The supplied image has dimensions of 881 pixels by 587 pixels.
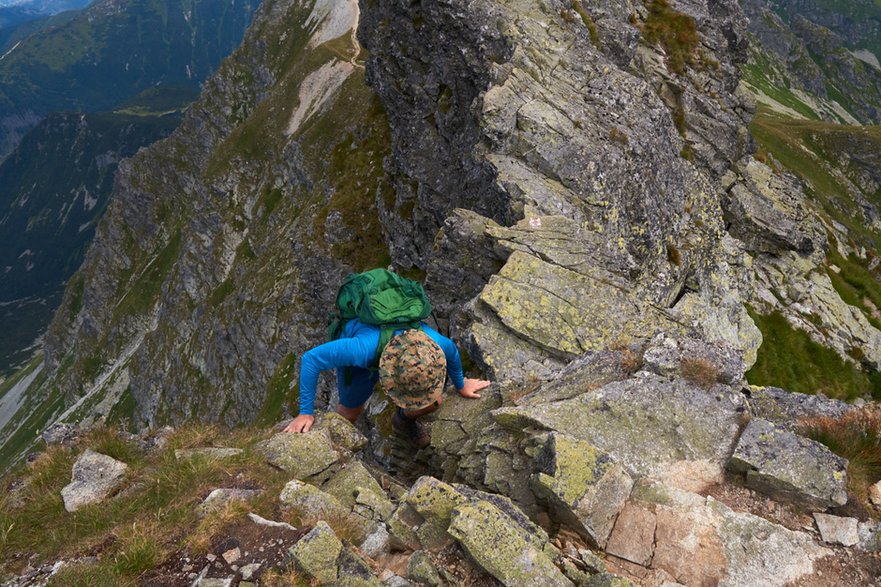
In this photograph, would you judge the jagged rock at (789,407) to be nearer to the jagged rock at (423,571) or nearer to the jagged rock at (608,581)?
the jagged rock at (608,581)

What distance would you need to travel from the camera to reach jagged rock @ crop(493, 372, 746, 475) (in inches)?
400

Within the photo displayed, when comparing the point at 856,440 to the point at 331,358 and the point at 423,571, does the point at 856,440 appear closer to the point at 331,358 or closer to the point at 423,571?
the point at 423,571

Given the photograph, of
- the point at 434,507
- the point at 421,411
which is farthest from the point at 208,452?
the point at 421,411

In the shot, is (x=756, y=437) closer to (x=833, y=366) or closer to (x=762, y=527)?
(x=762, y=527)

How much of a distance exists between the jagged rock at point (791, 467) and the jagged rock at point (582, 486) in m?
2.27

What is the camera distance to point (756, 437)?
31.9ft

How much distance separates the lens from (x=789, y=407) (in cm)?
1169

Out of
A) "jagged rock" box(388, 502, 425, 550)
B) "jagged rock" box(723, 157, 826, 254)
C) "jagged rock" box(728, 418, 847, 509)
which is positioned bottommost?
"jagged rock" box(723, 157, 826, 254)

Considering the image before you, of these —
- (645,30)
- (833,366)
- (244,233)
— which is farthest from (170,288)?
(833,366)

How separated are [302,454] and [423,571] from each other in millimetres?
4031

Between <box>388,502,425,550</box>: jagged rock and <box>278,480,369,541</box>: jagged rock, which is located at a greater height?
<box>278,480,369,541</box>: jagged rock

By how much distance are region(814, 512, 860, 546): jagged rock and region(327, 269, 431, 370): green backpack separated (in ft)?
27.2

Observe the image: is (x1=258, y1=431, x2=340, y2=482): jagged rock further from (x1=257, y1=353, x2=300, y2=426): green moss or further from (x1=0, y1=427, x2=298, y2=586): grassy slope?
(x1=257, y1=353, x2=300, y2=426): green moss

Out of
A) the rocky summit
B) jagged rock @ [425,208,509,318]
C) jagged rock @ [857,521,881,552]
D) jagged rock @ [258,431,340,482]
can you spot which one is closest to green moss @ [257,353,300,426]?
the rocky summit
